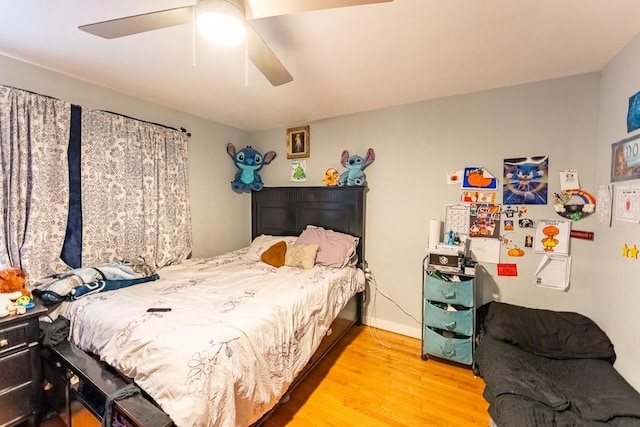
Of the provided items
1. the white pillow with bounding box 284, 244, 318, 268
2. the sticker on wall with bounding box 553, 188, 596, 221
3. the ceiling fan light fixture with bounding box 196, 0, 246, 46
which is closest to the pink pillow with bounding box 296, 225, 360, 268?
the white pillow with bounding box 284, 244, 318, 268

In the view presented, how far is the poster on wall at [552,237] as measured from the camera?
2066 millimetres

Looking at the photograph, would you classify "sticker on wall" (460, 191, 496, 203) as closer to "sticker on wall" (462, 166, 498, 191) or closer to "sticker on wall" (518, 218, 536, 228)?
"sticker on wall" (462, 166, 498, 191)

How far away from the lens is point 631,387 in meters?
1.44

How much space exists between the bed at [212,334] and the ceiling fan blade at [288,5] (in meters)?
1.44

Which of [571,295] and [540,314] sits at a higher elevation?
[571,295]

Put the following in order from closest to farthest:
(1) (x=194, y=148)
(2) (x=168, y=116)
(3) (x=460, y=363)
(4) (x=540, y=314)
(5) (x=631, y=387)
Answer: (5) (x=631, y=387) < (4) (x=540, y=314) < (3) (x=460, y=363) < (2) (x=168, y=116) < (1) (x=194, y=148)

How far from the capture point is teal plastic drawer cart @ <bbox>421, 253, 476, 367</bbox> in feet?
7.02

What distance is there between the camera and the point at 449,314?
7.12 ft

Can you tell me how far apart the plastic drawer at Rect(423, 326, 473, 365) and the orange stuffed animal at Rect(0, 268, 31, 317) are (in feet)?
9.33

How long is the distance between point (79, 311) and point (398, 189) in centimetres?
268

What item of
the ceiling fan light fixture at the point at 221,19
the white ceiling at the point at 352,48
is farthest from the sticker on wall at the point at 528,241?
the ceiling fan light fixture at the point at 221,19

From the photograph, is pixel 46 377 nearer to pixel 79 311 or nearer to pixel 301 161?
pixel 79 311

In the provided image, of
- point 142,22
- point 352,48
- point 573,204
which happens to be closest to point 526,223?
point 573,204

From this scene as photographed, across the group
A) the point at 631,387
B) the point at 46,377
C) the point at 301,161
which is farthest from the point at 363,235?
the point at 46,377
